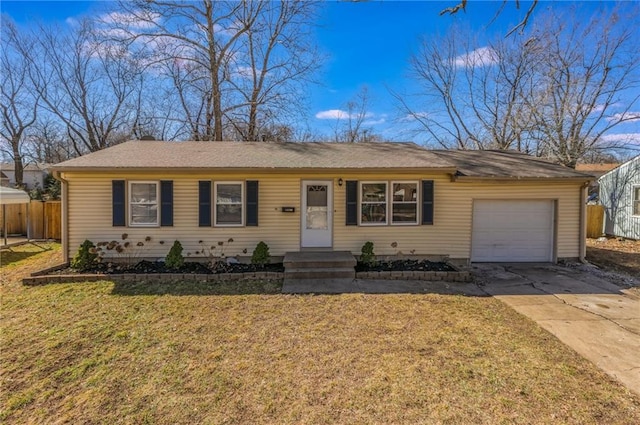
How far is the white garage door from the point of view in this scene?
28.3 ft

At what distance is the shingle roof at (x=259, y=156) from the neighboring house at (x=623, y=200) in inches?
389

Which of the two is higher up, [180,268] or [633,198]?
[633,198]

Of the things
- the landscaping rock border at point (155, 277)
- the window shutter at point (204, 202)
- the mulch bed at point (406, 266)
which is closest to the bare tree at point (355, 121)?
the mulch bed at point (406, 266)

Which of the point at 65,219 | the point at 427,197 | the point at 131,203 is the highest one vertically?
the point at 427,197

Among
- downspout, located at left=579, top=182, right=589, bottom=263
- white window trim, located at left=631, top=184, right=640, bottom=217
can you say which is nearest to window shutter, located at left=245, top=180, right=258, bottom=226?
downspout, located at left=579, top=182, right=589, bottom=263

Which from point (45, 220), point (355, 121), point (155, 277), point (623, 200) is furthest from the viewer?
point (355, 121)

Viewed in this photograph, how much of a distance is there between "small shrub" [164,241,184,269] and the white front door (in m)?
3.02

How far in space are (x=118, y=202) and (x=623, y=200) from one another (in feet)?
61.4

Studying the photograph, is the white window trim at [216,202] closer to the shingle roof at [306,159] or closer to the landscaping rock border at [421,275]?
the shingle roof at [306,159]

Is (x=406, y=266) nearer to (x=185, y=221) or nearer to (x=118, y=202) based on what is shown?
(x=185, y=221)

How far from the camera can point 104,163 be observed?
7.61 m

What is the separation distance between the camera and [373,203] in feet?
27.3

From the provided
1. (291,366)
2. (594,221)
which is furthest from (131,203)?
(594,221)

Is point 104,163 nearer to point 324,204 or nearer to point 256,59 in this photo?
point 324,204
